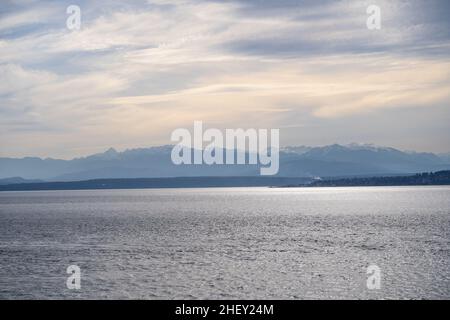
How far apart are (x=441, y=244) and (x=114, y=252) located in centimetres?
5665

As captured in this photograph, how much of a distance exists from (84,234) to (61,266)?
52.5m

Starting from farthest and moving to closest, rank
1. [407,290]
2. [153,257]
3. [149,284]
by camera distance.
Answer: [153,257] → [149,284] → [407,290]

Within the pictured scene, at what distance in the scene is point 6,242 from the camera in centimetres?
11588

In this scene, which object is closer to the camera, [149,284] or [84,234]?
[149,284]

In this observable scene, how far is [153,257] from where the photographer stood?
294ft

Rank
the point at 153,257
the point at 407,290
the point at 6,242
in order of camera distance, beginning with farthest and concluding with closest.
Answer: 1. the point at 6,242
2. the point at 153,257
3. the point at 407,290

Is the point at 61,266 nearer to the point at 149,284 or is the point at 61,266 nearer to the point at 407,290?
the point at 149,284

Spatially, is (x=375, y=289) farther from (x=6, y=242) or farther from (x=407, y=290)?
(x=6, y=242)
